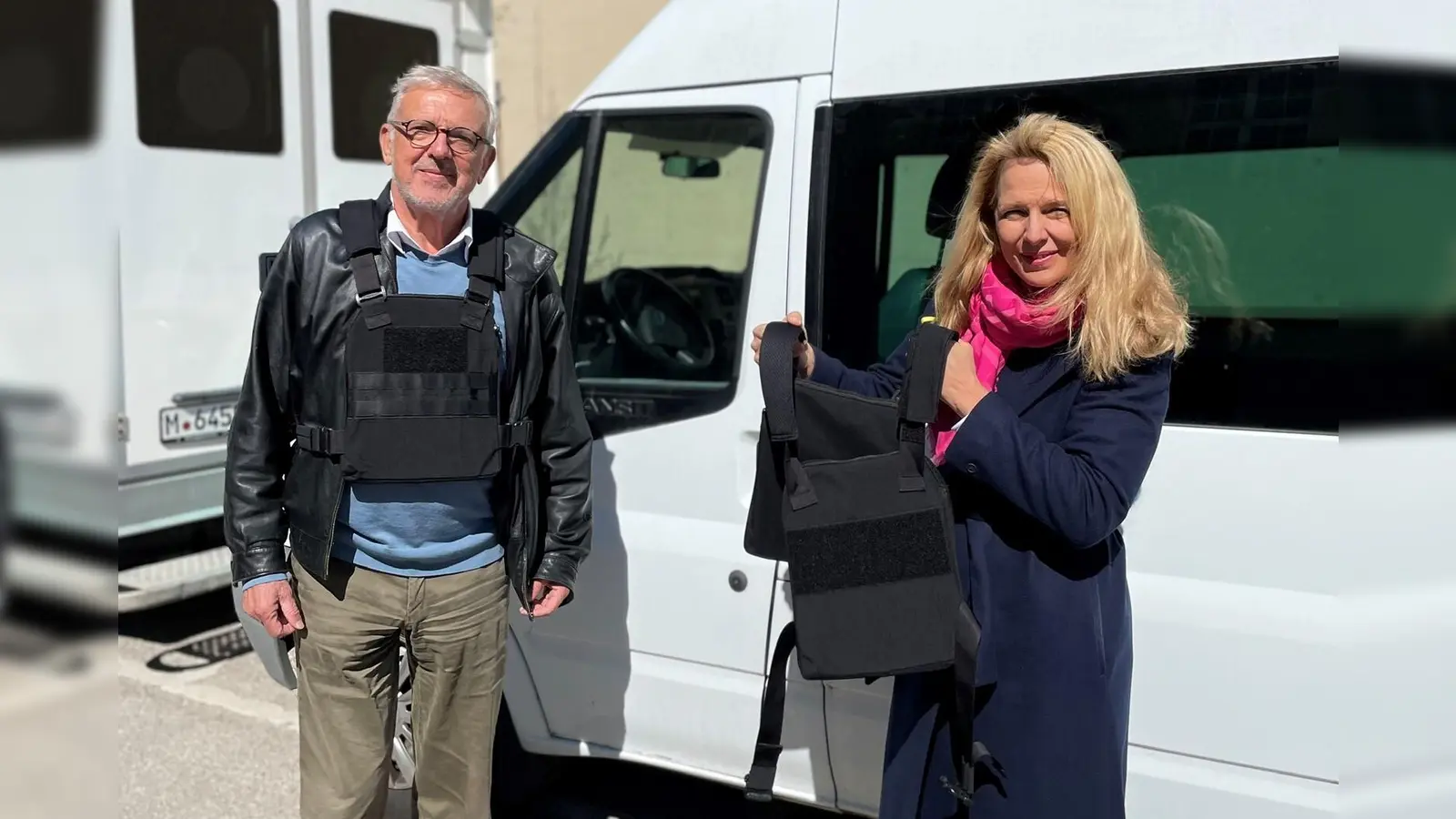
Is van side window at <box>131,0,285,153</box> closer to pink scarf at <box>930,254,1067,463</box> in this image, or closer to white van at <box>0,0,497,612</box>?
white van at <box>0,0,497,612</box>

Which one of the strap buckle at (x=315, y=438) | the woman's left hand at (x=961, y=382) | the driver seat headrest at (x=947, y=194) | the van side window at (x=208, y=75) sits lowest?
the strap buckle at (x=315, y=438)

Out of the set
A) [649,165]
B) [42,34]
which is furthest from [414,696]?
[42,34]

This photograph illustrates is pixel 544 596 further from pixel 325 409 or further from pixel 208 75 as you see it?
pixel 208 75

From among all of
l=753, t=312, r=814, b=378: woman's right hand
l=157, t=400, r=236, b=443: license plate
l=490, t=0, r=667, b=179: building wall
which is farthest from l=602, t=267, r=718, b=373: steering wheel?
l=490, t=0, r=667, b=179: building wall

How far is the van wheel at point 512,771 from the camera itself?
313cm

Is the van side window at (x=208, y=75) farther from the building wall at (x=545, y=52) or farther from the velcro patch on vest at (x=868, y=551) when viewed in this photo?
the velcro patch on vest at (x=868, y=551)

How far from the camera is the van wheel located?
10.3ft

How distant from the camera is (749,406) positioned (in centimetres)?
265

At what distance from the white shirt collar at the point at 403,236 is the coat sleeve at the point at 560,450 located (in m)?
0.19

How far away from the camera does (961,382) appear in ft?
5.69

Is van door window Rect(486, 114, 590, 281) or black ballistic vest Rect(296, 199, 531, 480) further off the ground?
van door window Rect(486, 114, 590, 281)

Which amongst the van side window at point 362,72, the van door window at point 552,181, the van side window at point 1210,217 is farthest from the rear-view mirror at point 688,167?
the van side window at point 362,72

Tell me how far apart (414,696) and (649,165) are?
150 centimetres

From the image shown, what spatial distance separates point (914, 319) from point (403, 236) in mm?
1135
